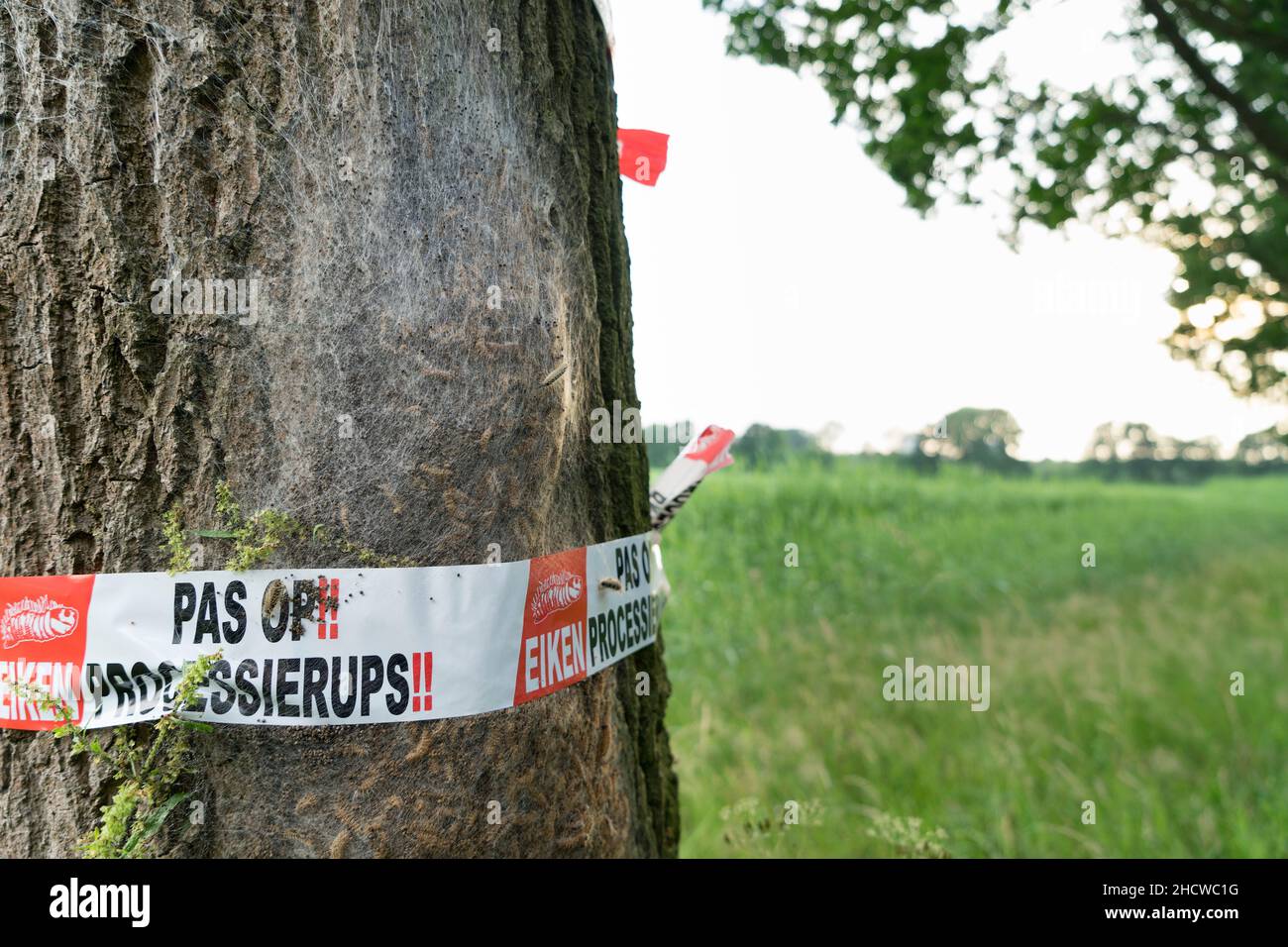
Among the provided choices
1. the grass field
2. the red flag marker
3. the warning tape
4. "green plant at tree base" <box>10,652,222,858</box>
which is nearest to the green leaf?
"green plant at tree base" <box>10,652,222,858</box>

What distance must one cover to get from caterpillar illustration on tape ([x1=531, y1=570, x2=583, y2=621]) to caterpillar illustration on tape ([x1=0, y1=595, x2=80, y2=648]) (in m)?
0.89

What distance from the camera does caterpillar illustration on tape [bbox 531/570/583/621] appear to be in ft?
5.67

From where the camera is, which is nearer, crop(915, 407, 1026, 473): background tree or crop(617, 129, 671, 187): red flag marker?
crop(617, 129, 671, 187): red flag marker

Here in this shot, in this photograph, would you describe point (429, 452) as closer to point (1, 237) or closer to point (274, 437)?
point (274, 437)

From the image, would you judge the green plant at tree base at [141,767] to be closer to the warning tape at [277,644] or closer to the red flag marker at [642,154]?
the warning tape at [277,644]

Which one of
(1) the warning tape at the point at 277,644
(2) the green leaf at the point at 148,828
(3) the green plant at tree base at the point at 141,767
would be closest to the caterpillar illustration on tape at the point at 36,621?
(1) the warning tape at the point at 277,644

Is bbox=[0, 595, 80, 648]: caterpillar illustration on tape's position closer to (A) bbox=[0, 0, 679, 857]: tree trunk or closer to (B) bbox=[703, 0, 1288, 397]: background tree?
(A) bbox=[0, 0, 679, 857]: tree trunk

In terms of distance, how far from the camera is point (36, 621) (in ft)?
5.49

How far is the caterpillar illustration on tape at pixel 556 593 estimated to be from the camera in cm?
173

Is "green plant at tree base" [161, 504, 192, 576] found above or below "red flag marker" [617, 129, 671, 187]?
below

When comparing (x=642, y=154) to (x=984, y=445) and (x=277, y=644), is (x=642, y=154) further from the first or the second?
(x=984, y=445)

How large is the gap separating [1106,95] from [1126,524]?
8.16 metres

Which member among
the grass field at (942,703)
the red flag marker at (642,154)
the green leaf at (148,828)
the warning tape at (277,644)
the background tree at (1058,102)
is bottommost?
the grass field at (942,703)

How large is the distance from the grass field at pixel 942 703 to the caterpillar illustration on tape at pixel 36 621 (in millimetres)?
2402
